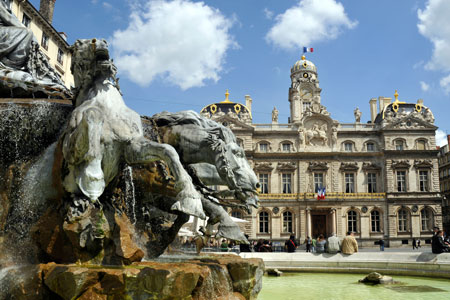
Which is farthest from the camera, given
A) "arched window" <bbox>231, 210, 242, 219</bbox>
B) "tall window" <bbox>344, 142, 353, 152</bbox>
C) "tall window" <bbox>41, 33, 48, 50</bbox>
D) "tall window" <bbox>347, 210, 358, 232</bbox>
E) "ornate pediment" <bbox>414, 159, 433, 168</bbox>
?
"tall window" <bbox>344, 142, 353, 152</bbox>

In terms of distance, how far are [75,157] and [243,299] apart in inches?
111

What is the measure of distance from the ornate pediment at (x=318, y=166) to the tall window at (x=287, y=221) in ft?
17.8

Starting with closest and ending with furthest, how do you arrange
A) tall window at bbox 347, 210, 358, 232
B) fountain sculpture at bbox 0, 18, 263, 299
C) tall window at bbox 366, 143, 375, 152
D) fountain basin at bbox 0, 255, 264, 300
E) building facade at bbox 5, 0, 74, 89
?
fountain basin at bbox 0, 255, 264, 300 → fountain sculpture at bbox 0, 18, 263, 299 → building facade at bbox 5, 0, 74, 89 → tall window at bbox 347, 210, 358, 232 → tall window at bbox 366, 143, 375, 152

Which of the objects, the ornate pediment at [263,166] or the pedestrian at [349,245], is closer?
the pedestrian at [349,245]

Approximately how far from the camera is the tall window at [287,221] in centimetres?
4269

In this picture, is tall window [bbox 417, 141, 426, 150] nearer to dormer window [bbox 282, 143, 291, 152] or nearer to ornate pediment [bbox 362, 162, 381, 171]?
ornate pediment [bbox 362, 162, 381, 171]

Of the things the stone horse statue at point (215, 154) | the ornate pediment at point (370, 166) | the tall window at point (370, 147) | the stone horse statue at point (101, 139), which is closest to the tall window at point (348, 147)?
the tall window at point (370, 147)

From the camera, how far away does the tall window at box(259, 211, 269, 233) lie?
43.0 metres

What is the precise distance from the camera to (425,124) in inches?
1731

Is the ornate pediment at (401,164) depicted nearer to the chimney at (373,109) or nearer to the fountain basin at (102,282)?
the chimney at (373,109)

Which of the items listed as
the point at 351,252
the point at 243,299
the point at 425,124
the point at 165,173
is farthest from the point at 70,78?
the point at 425,124

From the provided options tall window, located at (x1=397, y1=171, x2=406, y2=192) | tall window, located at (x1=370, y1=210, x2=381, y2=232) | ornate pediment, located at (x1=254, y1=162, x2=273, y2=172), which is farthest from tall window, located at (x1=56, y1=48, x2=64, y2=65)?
tall window, located at (x1=397, y1=171, x2=406, y2=192)

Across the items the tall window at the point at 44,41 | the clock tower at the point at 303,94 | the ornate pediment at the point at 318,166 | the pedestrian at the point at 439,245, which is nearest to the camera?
the pedestrian at the point at 439,245

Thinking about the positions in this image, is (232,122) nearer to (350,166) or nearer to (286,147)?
(286,147)
